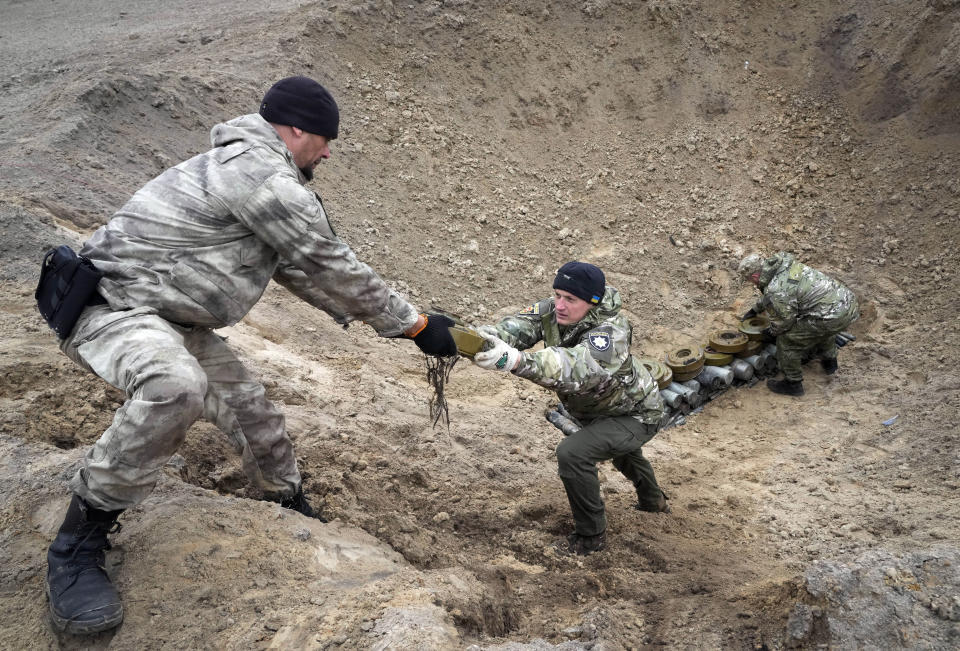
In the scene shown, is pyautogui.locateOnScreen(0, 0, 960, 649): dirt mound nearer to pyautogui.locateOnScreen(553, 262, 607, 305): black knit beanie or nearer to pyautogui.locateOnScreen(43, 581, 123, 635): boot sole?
pyautogui.locateOnScreen(43, 581, 123, 635): boot sole

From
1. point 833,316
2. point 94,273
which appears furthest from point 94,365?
point 833,316

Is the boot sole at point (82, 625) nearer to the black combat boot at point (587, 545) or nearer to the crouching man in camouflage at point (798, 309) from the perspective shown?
the black combat boot at point (587, 545)

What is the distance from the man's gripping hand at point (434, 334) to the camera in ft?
11.1

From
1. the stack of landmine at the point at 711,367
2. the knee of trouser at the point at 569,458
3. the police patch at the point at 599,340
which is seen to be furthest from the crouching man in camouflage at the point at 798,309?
the knee of trouser at the point at 569,458

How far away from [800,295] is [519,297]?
10.3 feet

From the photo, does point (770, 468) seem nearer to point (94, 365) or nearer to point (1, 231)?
point (94, 365)

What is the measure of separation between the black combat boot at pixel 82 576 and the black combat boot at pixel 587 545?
2409 mm

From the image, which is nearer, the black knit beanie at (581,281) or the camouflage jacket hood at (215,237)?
the camouflage jacket hood at (215,237)

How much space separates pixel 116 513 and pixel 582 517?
244cm

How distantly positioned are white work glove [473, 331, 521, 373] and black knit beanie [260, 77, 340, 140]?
1271 millimetres

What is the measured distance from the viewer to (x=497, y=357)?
11.1ft

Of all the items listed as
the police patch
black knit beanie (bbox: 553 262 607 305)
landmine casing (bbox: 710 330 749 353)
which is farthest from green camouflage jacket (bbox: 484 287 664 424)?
landmine casing (bbox: 710 330 749 353)

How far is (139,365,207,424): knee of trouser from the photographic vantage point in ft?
8.66

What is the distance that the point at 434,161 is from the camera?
9.30 m
